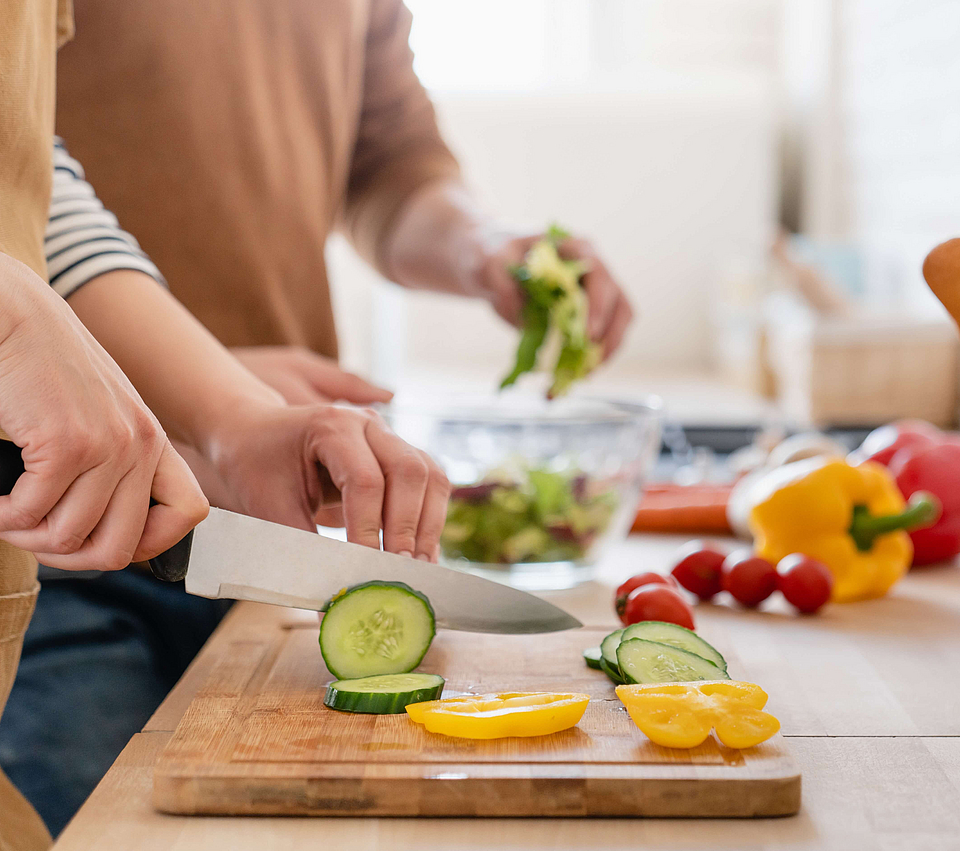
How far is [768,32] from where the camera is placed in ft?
18.7

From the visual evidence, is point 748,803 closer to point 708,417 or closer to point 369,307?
point 708,417

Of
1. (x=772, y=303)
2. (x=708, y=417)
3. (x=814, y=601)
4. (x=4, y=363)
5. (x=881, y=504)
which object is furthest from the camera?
(x=772, y=303)

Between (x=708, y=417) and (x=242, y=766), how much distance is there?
9.61 ft

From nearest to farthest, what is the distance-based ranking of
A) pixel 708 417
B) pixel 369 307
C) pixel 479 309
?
pixel 708 417
pixel 479 309
pixel 369 307

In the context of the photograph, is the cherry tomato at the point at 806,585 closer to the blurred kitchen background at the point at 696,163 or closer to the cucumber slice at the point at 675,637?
the cucumber slice at the point at 675,637

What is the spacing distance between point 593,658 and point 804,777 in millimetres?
200

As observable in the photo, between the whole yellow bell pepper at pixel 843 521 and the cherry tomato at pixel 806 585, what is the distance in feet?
0.27

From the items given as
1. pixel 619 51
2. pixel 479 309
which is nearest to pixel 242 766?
pixel 479 309

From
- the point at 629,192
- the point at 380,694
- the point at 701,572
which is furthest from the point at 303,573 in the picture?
the point at 629,192

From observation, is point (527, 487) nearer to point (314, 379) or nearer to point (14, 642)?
point (314, 379)

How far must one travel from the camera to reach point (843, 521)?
121 cm

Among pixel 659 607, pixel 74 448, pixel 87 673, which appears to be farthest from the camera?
pixel 87 673

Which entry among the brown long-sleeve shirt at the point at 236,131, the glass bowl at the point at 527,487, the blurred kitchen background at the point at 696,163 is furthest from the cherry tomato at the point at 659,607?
the blurred kitchen background at the point at 696,163

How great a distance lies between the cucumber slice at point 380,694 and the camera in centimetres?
73
